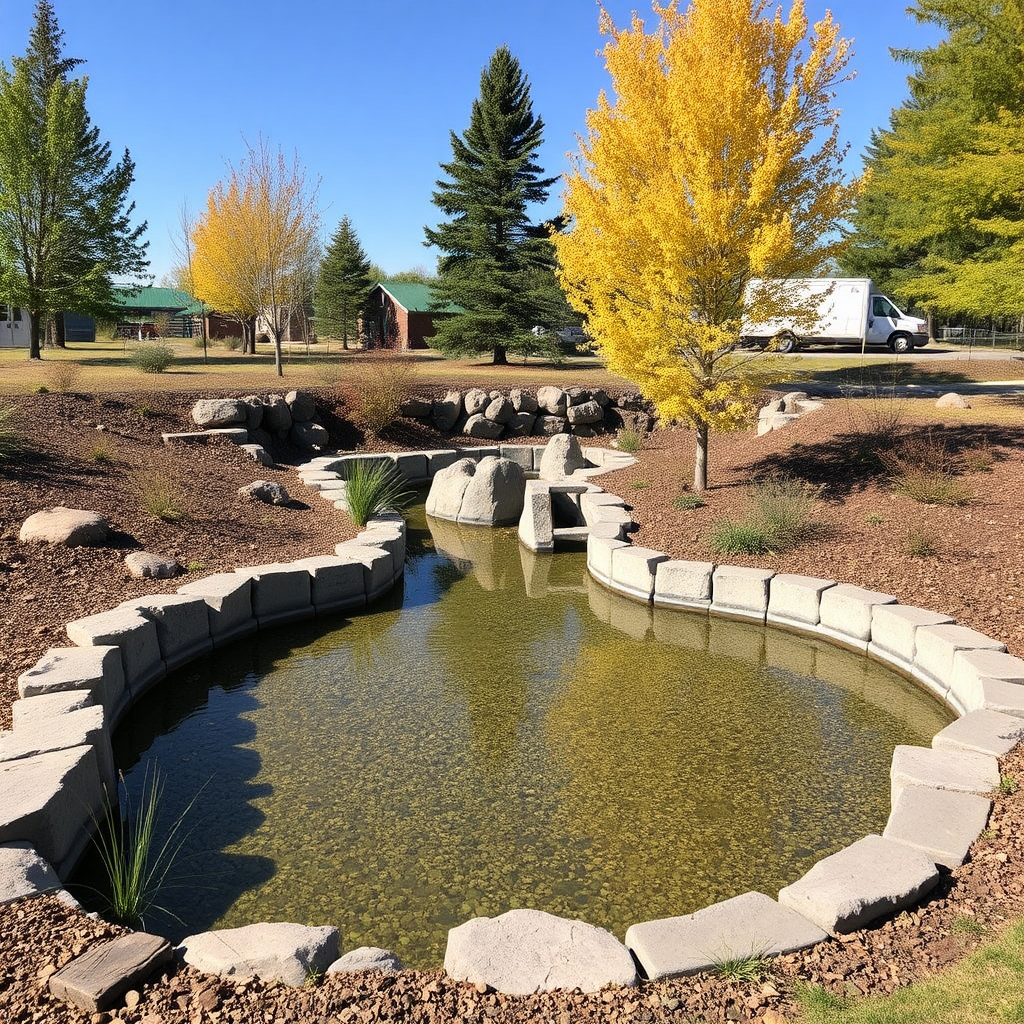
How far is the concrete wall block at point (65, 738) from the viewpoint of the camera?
13.0 feet

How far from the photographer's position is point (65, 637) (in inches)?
221

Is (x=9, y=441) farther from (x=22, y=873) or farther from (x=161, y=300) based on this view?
(x=161, y=300)

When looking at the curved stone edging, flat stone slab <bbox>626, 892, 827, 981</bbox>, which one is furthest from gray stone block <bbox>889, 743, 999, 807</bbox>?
flat stone slab <bbox>626, 892, 827, 981</bbox>

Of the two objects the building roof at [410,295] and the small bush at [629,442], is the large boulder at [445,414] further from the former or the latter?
the building roof at [410,295]

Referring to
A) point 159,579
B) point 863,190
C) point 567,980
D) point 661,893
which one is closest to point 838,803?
point 661,893

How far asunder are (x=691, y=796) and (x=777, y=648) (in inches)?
103

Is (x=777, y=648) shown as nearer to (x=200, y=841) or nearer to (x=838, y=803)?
(x=838, y=803)

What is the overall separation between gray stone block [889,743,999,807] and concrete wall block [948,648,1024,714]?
0.74 metres

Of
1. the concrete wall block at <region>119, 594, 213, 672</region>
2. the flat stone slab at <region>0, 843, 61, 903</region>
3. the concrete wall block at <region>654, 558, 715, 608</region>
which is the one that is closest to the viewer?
the flat stone slab at <region>0, 843, 61, 903</region>

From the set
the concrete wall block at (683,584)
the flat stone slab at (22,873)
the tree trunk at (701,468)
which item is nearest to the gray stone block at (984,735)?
the concrete wall block at (683,584)

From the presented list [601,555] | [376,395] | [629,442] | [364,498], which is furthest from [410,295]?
[601,555]

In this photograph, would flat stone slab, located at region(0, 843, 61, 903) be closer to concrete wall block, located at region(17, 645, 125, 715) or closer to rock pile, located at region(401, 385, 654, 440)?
concrete wall block, located at region(17, 645, 125, 715)

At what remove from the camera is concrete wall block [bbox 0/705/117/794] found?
3.96 metres

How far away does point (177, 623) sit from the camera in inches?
241
